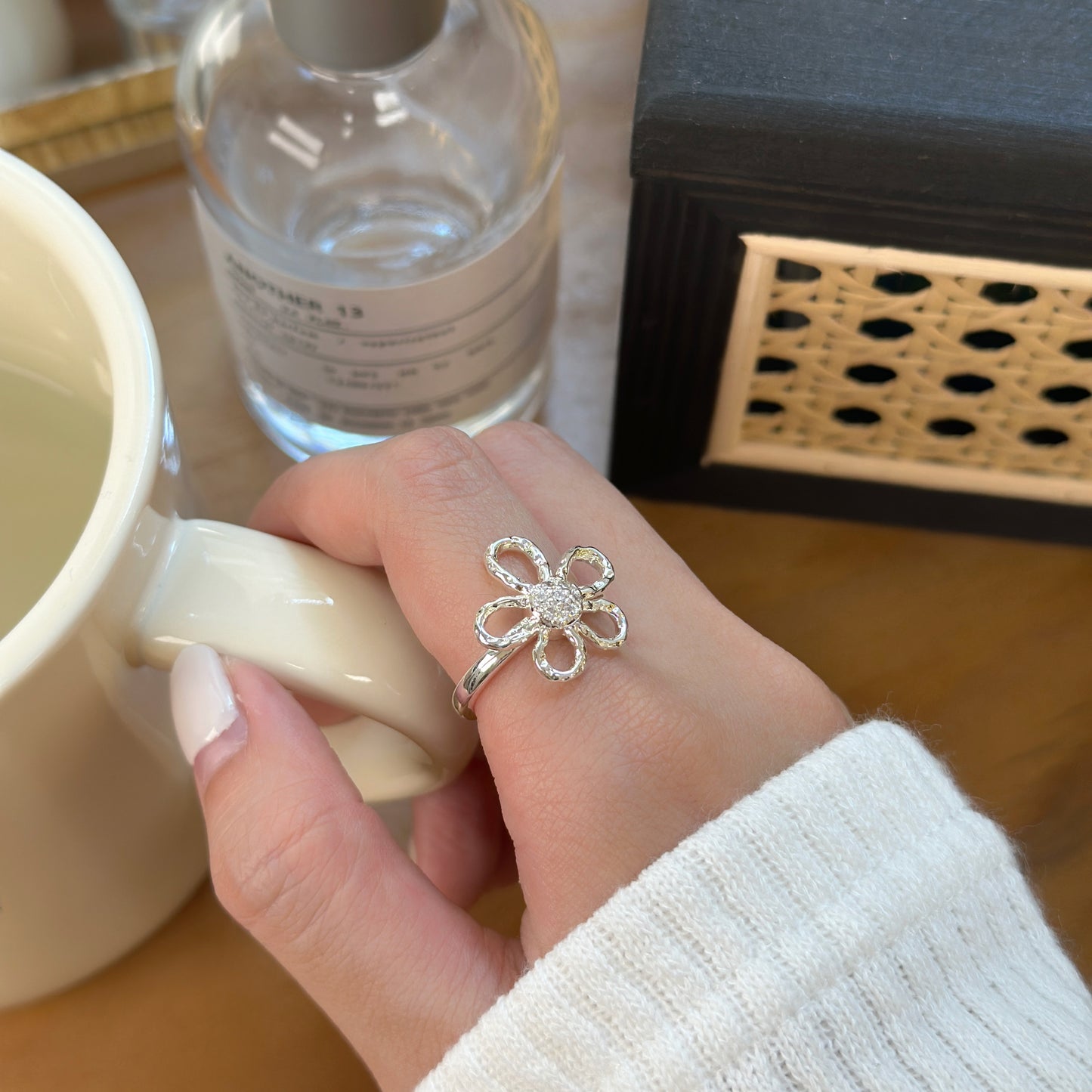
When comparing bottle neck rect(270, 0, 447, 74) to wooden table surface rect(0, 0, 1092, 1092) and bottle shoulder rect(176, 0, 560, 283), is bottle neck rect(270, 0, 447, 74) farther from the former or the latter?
wooden table surface rect(0, 0, 1092, 1092)

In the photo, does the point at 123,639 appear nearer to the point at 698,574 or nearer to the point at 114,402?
the point at 114,402

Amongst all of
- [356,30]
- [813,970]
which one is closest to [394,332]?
[356,30]

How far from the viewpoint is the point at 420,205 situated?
39 centimetres

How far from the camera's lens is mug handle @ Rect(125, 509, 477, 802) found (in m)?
0.22

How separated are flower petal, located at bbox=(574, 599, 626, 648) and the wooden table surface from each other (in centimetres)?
13

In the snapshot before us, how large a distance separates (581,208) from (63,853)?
1.00ft

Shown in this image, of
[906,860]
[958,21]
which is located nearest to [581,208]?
[958,21]

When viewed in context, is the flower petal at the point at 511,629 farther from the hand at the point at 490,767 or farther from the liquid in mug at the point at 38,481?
the liquid in mug at the point at 38,481

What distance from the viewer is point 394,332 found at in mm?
325

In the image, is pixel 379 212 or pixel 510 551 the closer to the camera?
pixel 510 551

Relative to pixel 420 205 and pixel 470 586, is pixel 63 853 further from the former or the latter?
pixel 420 205

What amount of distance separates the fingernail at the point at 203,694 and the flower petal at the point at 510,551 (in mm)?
59

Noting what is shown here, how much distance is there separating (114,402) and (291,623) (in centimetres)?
5

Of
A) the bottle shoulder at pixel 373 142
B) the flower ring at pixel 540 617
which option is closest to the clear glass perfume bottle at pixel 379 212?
the bottle shoulder at pixel 373 142
